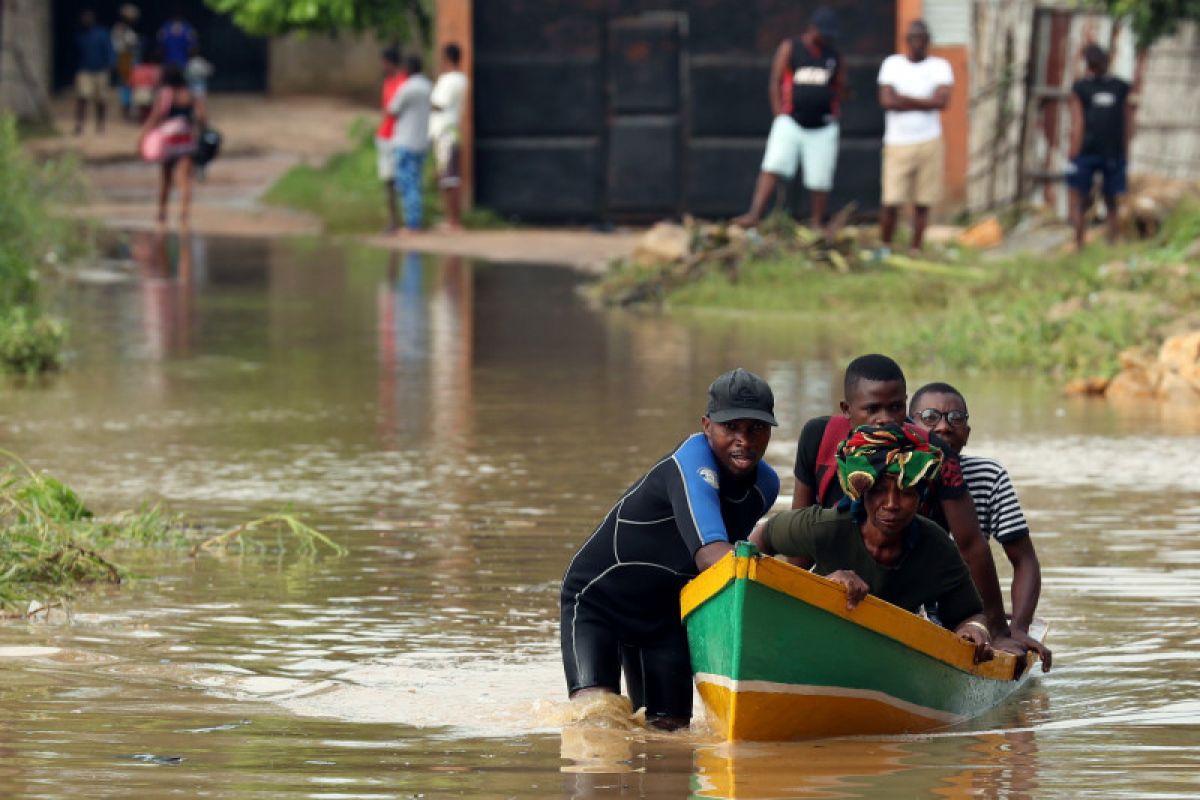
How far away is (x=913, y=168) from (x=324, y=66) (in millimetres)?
21878

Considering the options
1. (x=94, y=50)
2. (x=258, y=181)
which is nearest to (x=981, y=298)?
(x=258, y=181)

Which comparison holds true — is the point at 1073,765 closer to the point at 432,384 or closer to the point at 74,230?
the point at 432,384

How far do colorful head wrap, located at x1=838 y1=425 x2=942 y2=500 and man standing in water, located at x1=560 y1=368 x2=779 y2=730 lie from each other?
0.80ft

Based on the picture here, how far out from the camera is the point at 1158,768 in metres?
6.40

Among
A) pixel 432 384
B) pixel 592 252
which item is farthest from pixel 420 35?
pixel 432 384

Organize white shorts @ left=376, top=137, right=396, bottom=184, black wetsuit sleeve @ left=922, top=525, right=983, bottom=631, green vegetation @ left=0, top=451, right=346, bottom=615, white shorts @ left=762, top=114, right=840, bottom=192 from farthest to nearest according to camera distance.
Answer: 1. white shorts @ left=376, top=137, right=396, bottom=184
2. white shorts @ left=762, top=114, right=840, bottom=192
3. green vegetation @ left=0, top=451, right=346, bottom=615
4. black wetsuit sleeve @ left=922, top=525, right=983, bottom=631

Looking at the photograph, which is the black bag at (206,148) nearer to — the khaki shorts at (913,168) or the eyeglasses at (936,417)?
the khaki shorts at (913,168)

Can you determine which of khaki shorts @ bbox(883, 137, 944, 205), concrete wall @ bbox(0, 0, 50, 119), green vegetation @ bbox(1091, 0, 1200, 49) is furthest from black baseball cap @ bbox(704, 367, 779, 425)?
concrete wall @ bbox(0, 0, 50, 119)

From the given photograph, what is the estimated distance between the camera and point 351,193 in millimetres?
29016

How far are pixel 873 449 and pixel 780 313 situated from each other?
38.9ft

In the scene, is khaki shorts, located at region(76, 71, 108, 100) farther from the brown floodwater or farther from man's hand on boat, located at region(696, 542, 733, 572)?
man's hand on boat, located at region(696, 542, 733, 572)

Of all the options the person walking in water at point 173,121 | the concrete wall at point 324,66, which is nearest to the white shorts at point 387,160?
the person walking in water at point 173,121

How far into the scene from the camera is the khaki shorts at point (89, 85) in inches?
1449

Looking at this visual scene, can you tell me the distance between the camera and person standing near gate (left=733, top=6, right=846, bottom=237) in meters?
20.7
